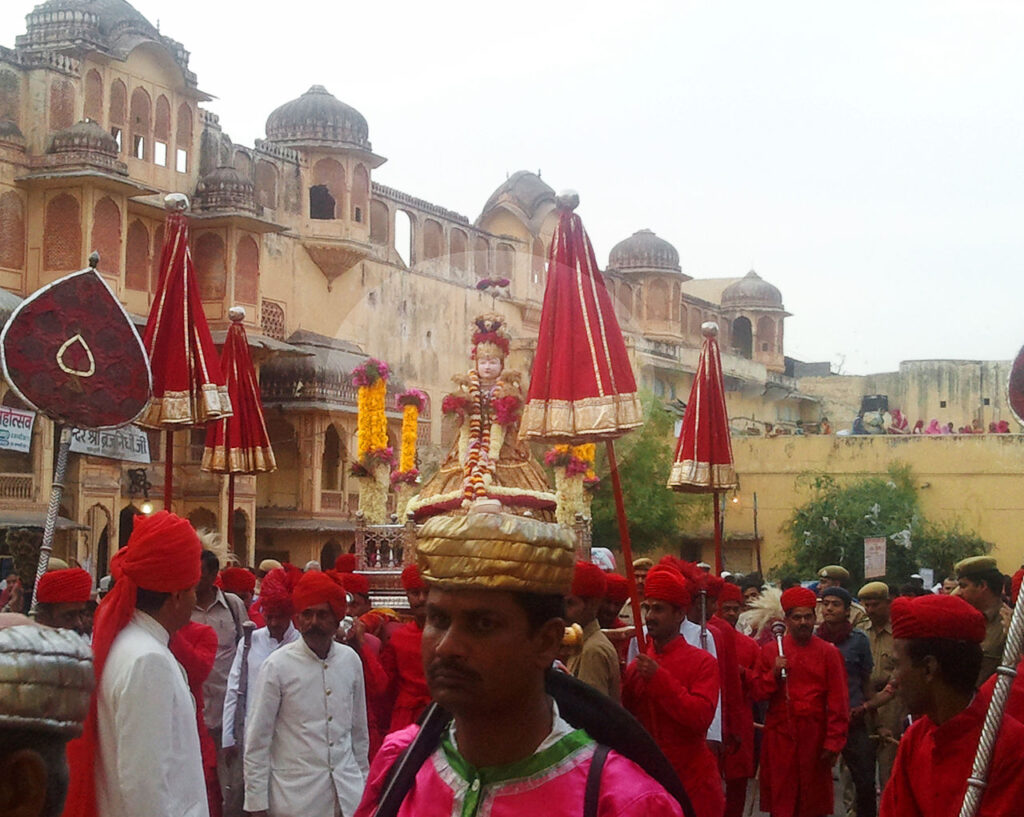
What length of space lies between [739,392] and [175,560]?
2030 inches

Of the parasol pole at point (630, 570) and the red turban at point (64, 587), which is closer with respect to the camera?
the parasol pole at point (630, 570)

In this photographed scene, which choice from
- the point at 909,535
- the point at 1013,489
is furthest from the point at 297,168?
the point at 1013,489

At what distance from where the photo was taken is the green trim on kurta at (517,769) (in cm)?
309

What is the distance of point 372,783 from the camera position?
10.9ft

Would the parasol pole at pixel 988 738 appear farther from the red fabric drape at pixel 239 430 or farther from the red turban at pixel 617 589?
the red fabric drape at pixel 239 430

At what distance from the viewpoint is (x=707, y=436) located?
1226cm

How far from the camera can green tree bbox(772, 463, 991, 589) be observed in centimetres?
3719

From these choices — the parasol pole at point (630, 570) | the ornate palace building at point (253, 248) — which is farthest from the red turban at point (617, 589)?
the ornate palace building at point (253, 248)

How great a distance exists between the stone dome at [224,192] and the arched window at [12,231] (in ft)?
13.7

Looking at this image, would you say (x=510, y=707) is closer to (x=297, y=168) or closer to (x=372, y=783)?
(x=372, y=783)

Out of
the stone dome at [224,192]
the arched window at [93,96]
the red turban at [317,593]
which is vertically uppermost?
the arched window at [93,96]

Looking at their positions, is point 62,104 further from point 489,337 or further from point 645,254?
point 645,254

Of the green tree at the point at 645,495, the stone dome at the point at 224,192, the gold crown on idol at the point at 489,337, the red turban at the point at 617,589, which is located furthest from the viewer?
the green tree at the point at 645,495

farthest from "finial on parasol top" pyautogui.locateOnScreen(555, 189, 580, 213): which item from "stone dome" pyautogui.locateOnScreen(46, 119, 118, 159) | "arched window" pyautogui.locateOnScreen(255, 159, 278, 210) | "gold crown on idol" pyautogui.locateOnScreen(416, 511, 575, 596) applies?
"arched window" pyautogui.locateOnScreen(255, 159, 278, 210)
